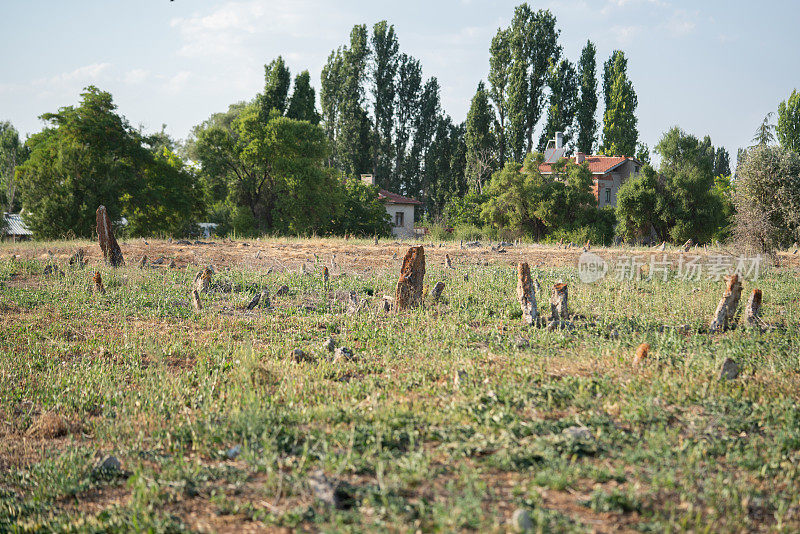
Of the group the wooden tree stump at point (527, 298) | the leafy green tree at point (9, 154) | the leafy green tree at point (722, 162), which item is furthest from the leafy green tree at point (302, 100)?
the leafy green tree at point (722, 162)

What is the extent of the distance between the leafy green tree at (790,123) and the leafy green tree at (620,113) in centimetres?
920

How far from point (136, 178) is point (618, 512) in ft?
96.1

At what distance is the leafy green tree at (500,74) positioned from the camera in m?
39.8

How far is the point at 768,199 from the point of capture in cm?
1895

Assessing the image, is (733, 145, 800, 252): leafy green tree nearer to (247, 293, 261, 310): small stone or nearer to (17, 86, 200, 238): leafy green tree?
(247, 293, 261, 310): small stone

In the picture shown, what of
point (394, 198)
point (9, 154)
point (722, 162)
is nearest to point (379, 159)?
point (394, 198)

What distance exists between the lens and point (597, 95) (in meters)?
43.0

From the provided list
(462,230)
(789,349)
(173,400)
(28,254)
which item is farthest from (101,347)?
(462,230)

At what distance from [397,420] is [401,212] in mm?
43342

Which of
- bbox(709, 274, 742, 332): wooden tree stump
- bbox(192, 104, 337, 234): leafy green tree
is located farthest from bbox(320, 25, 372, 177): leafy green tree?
bbox(709, 274, 742, 332): wooden tree stump

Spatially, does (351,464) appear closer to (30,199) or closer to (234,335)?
(234,335)

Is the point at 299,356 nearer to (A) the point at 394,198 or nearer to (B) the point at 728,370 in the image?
(B) the point at 728,370

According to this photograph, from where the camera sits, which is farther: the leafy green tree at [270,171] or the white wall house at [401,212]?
the white wall house at [401,212]

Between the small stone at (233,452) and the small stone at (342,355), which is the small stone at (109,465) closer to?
the small stone at (233,452)
